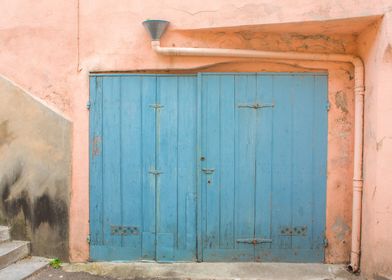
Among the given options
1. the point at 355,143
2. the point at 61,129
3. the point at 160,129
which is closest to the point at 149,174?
the point at 160,129

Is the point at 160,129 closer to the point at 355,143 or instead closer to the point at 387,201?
the point at 355,143

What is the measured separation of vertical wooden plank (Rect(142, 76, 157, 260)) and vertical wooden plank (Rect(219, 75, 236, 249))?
0.82 meters

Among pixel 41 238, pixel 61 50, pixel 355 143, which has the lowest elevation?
pixel 41 238

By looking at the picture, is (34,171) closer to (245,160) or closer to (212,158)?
(212,158)

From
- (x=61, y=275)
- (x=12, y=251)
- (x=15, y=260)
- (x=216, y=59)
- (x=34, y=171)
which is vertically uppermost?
(x=216, y=59)

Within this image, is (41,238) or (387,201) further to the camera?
(41,238)

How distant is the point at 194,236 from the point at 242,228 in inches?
23.3

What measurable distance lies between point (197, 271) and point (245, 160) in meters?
1.41

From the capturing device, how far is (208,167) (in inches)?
184

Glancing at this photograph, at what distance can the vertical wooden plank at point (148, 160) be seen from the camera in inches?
185

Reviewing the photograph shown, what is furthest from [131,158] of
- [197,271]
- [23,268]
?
[23,268]

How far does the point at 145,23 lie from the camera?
446 cm

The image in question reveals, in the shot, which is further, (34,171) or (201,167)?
(34,171)

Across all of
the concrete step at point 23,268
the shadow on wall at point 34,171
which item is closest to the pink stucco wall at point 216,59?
the shadow on wall at point 34,171
